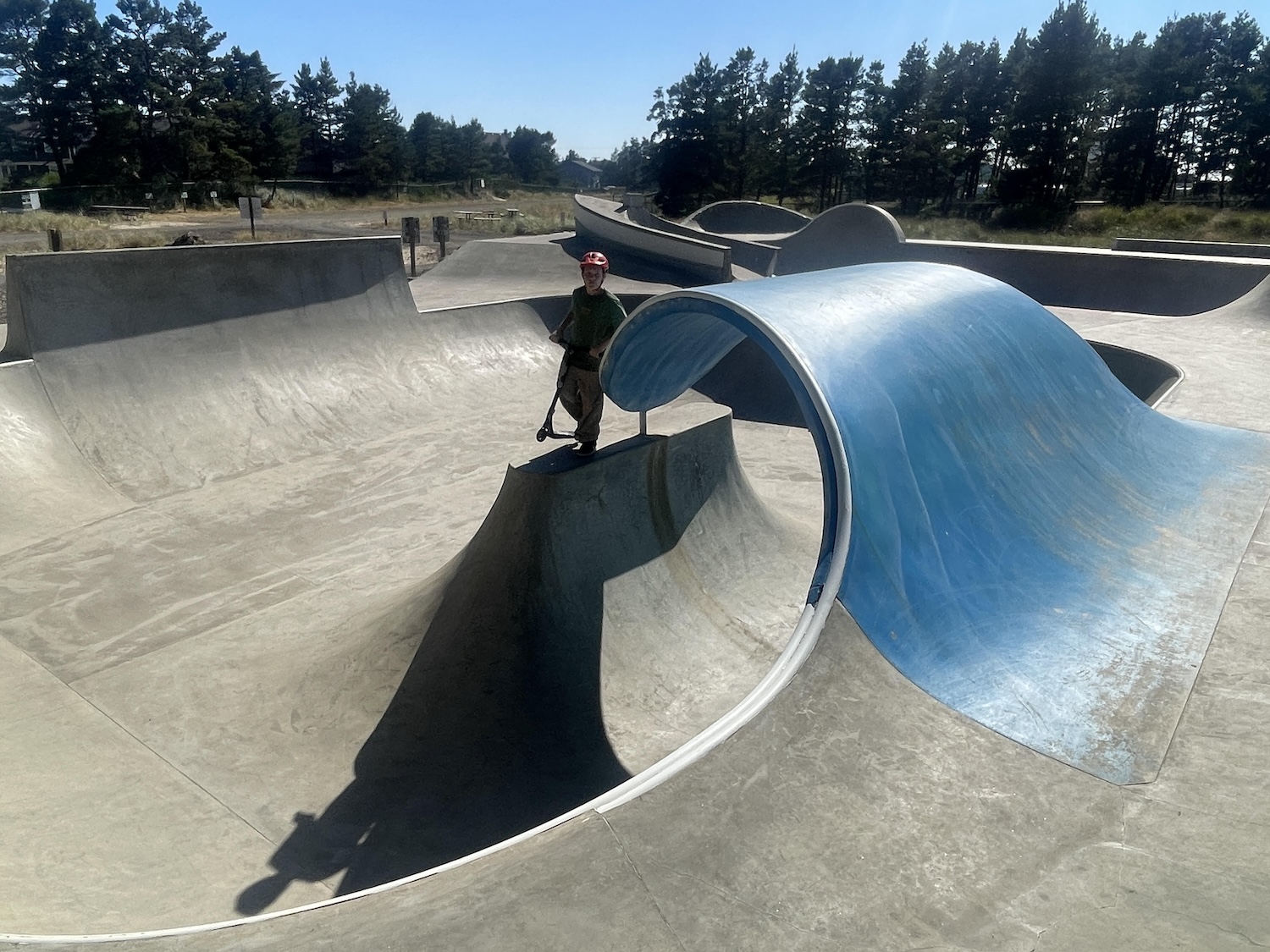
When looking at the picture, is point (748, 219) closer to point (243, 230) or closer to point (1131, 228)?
point (1131, 228)

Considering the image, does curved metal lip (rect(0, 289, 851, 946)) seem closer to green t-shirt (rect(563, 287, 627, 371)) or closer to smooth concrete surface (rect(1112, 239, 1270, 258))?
green t-shirt (rect(563, 287, 627, 371))

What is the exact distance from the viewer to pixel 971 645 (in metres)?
4.30

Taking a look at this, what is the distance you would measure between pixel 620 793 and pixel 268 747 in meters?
3.27

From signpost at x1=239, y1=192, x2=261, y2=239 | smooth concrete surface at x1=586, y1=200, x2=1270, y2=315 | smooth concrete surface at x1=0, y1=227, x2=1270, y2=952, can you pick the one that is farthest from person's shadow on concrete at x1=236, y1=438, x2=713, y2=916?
signpost at x1=239, y1=192, x2=261, y2=239

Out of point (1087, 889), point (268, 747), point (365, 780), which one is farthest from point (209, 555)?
point (1087, 889)

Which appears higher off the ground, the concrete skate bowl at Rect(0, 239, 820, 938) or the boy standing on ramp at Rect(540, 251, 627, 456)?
the boy standing on ramp at Rect(540, 251, 627, 456)

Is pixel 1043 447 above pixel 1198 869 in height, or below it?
above

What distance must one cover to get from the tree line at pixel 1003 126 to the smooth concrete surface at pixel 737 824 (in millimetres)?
45358

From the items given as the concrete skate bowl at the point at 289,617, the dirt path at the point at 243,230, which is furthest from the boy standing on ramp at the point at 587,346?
the dirt path at the point at 243,230

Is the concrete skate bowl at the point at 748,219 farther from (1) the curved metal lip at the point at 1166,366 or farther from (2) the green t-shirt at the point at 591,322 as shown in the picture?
(2) the green t-shirt at the point at 591,322

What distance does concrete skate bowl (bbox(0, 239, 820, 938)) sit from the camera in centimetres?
480

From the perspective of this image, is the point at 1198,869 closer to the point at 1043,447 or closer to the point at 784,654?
the point at 784,654

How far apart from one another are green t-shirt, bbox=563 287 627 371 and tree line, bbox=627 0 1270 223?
43.6m

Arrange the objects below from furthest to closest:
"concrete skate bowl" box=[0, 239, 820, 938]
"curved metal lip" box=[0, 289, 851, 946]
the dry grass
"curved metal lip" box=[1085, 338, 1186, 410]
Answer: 1. the dry grass
2. "curved metal lip" box=[1085, 338, 1186, 410]
3. "concrete skate bowl" box=[0, 239, 820, 938]
4. "curved metal lip" box=[0, 289, 851, 946]
